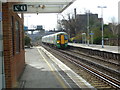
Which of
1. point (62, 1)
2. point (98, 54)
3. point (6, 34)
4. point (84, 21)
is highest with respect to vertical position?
point (84, 21)

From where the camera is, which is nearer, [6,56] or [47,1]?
[6,56]

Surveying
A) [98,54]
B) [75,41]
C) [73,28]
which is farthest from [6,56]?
[73,28]

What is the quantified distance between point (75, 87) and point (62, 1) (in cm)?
346

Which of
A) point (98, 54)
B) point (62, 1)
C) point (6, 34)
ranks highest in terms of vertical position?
point (62, 1)

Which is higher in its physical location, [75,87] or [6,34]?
[6,34]

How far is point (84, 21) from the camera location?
79.9 m

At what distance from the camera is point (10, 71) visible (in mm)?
6164

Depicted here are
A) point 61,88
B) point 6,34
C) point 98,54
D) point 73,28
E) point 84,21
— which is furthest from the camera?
point 84,21

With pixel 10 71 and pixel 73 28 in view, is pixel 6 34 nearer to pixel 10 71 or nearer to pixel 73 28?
→ pixel 10 71

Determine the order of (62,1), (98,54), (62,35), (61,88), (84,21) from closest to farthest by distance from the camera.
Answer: (61,88), (62,1), (98,54), (62,35), (84,21)

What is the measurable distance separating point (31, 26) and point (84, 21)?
66.9 ft

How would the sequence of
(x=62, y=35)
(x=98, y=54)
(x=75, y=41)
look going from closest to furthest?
(x=98, y=54) → (x=62, y=35) → (x=75, y=41)

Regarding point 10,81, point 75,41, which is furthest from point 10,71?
point 75,41

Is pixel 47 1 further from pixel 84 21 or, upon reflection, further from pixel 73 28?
pixel 84 21
